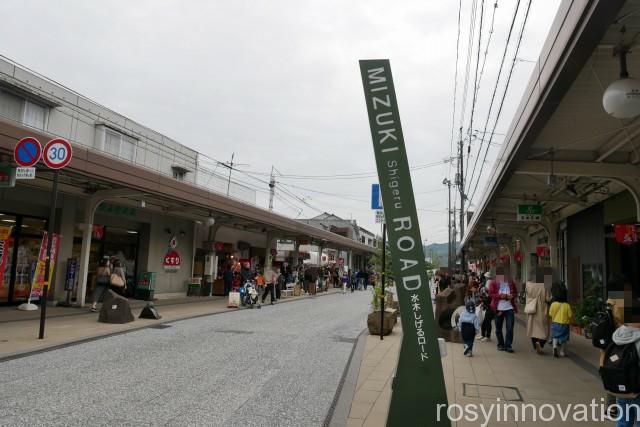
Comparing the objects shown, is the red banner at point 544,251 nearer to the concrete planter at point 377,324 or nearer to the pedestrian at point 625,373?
the concrete planter at point 377,324

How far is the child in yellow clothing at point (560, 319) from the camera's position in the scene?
8.43 meters

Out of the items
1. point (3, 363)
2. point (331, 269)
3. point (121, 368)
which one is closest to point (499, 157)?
point (121, 368)

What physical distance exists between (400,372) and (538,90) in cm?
362

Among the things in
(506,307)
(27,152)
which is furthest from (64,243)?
(506,307)

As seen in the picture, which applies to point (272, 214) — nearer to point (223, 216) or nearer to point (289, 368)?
point (223, 216)

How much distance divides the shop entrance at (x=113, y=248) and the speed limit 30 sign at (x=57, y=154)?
6.69 m

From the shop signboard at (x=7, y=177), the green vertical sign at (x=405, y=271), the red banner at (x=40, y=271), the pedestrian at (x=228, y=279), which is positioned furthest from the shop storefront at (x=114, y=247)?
the green vertical sign at (x=405, y=271)

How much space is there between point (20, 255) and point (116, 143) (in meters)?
6.53

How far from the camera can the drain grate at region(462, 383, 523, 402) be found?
19.2 feet

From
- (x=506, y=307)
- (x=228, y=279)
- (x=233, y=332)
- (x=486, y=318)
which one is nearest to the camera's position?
(x=506, y=307)

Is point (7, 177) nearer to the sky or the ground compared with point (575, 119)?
nearer to the ground

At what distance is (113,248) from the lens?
682 inches

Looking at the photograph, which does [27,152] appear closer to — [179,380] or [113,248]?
[179,380]

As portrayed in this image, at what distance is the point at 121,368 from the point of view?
22.3 feet
